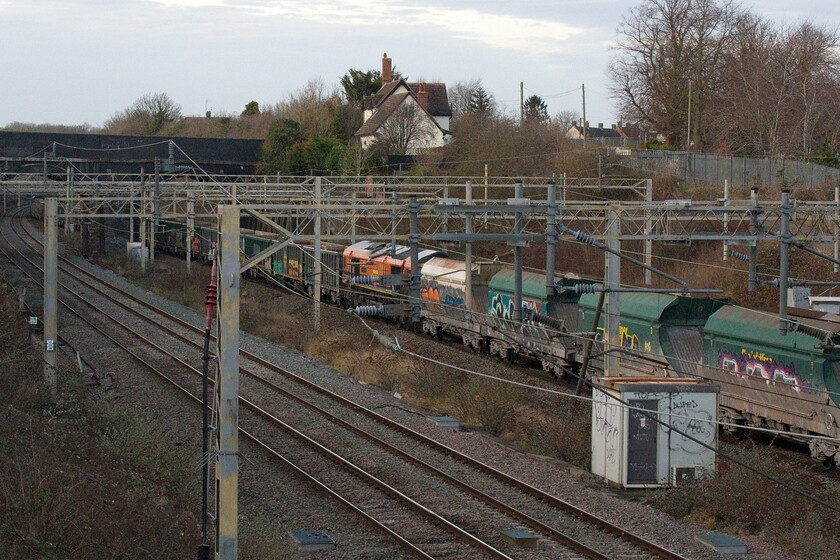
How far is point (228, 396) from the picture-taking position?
10.3m

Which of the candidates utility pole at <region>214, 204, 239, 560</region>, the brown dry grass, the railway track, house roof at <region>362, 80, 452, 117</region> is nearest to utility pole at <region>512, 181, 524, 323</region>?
the railway track

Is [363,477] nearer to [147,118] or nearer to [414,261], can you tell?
[414,261]

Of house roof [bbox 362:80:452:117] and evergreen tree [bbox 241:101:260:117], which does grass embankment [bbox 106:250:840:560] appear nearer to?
house roof [bbox 362:80:452:117]

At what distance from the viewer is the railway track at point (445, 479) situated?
11971 mm

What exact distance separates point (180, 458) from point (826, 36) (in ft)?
172

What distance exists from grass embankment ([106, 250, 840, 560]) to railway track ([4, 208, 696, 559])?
5.99 ft

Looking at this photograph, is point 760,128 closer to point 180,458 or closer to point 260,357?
point 260,357

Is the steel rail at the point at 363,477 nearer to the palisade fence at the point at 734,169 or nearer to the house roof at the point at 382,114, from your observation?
the palisade fence at the point at 734,169

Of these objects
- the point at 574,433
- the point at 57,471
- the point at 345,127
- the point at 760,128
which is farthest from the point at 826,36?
the point at 57,471

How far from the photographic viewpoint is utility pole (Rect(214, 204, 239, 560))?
400 inches

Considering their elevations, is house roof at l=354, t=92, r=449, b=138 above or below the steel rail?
above

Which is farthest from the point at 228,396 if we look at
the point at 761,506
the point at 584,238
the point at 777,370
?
the point at 777,370

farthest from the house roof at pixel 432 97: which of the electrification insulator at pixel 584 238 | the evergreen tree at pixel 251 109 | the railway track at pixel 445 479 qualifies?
the electrification insulator at pixel 584 238

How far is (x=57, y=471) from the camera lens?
11.6 meters
